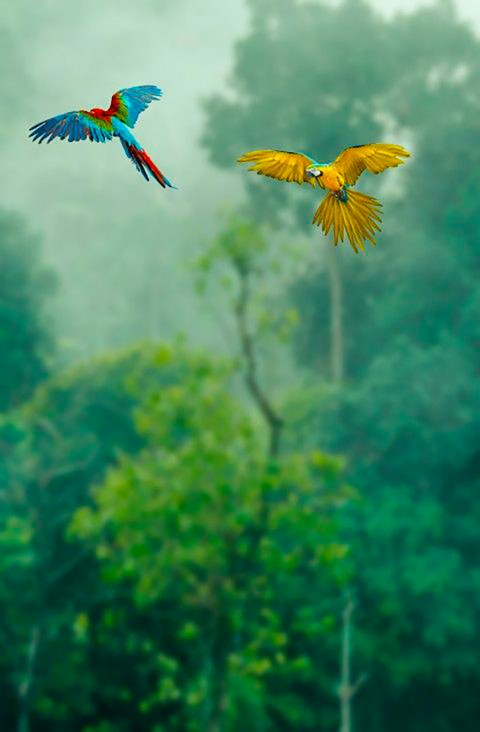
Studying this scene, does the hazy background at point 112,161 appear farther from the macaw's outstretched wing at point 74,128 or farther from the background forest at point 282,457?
the macaw's outstretched wing at point 74,128

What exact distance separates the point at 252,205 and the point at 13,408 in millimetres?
7664

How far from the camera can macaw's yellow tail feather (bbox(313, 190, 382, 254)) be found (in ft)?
4.01

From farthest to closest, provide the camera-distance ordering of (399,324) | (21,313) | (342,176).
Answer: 1. (21,313)
2. (399,324)
3. (342,176)

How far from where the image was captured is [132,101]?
1.45m

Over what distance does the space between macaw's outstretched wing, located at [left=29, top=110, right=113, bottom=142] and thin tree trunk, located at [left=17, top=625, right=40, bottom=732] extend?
15421 mm

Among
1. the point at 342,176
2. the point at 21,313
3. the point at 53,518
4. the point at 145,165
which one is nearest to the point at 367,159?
the point at 342,176

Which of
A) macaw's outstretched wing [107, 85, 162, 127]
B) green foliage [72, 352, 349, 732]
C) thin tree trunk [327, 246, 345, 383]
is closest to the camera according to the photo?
macaw's outstretched wing [107, 85, 162, 127]

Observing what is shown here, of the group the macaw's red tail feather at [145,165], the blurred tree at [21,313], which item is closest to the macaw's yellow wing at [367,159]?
the macaw's red tail feather at [145,165]

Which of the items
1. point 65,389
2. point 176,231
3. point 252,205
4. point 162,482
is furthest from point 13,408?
point 176,231

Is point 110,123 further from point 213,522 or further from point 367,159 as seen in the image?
point 213,522

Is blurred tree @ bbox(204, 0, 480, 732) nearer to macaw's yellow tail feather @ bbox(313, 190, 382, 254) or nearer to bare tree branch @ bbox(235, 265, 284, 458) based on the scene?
bare tree branch @ bbox(235, 265, 284, 458)

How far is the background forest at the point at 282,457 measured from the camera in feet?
39.2

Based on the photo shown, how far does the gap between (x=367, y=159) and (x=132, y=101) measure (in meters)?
0.38

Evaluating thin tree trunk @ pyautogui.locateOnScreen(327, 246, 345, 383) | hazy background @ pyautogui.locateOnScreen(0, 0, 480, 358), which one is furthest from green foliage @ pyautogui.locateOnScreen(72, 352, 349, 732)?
hazy background @ pyautogui.locateOnScreen(0, 0, 480, 358)
